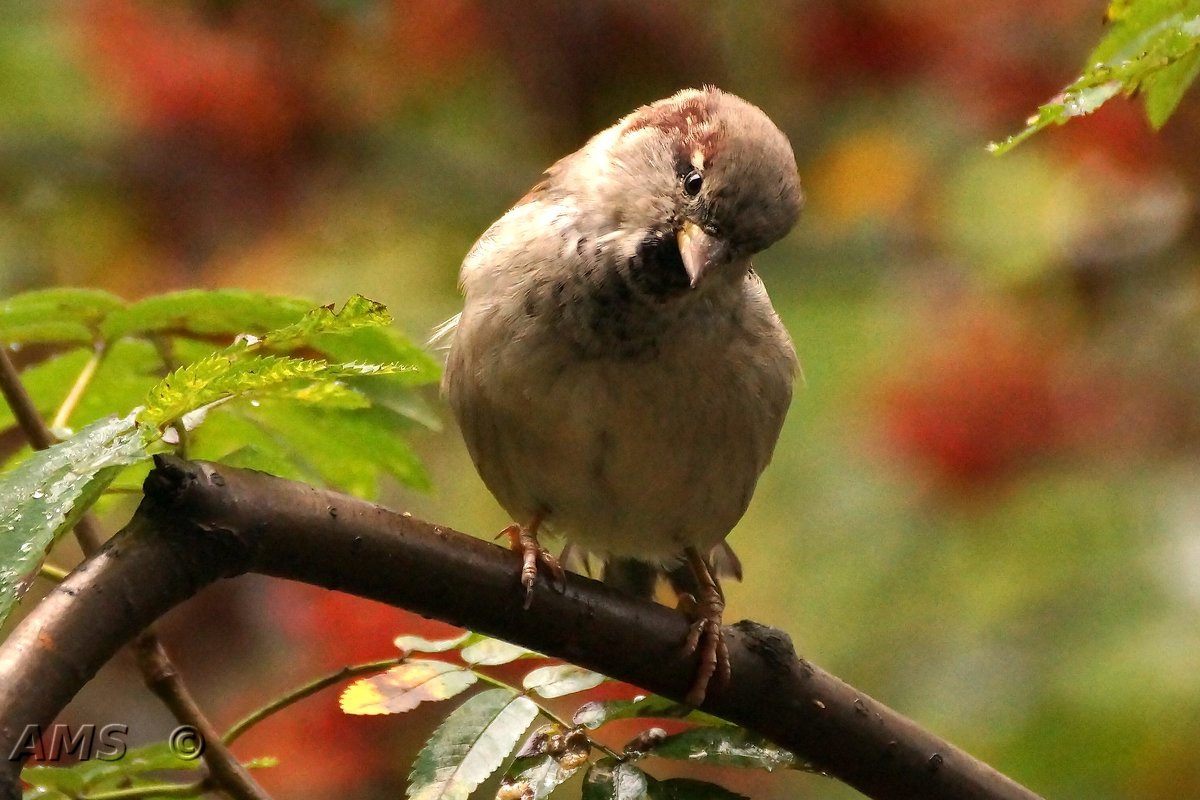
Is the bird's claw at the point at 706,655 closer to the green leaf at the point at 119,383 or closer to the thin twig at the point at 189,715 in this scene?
the thin twig at the point at 189,715

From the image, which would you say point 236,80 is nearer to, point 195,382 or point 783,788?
point 783,788

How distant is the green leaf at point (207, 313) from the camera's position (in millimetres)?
1781

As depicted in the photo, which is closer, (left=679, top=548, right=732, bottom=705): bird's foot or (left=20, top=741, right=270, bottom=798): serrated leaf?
(left=20, top=741, right=270, bottom=798): serrated leaf

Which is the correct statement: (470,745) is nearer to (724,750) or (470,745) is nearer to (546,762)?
(546,762)

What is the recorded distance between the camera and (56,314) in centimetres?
181

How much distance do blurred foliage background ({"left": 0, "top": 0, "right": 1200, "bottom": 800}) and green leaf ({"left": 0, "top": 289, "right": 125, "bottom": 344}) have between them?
5.79 ft

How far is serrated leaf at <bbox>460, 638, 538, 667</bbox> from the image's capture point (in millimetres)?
1668

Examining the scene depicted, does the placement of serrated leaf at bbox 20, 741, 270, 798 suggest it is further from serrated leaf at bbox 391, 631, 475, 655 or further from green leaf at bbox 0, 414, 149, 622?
green leaf at bbox 0, 414, 149, 622

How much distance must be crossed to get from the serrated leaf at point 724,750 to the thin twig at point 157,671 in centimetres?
45

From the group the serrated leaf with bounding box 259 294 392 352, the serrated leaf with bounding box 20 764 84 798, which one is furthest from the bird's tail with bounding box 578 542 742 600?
the serrated leaf with bounding box 259 294 392 352

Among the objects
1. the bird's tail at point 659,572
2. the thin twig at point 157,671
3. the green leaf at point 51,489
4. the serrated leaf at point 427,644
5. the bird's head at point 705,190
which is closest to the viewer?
the green leaf at point 51,489

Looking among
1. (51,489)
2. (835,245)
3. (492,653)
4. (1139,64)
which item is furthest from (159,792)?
(835,245)

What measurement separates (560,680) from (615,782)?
19 cm

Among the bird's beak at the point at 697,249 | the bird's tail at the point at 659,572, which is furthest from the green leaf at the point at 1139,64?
the bird's tail at the point at 659,572
